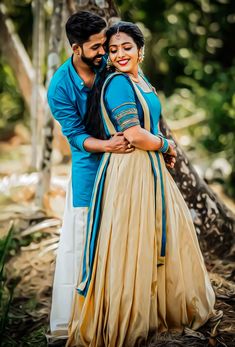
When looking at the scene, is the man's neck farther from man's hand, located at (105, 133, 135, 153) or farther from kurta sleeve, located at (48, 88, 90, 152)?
man's hand, located at (105, 133, 135, 153)

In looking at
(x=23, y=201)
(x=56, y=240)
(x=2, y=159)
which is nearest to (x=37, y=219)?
(x=56, y=240)

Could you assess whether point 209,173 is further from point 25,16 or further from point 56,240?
point 25,16

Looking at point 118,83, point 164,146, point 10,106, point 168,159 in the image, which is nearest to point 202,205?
point 168,159

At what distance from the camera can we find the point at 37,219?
504 cm

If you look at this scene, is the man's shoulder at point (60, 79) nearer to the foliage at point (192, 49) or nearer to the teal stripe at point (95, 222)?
the teal stripe at point (95, 222)

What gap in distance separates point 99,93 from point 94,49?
0.73 feet

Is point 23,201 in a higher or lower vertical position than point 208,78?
lower

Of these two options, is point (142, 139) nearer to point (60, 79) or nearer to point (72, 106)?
point (72, 106)

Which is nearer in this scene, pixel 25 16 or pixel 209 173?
pixel 209 173

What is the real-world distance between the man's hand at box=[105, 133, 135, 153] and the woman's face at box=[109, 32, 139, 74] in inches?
13.1

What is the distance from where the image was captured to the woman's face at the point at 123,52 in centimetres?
281

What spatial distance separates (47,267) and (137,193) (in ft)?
5.81

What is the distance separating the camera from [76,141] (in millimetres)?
2996

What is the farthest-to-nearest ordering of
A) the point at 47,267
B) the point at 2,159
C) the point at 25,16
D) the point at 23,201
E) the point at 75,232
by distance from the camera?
1. the point at 25,16
2. the point at 2,159
3. the point at 23,201
4. the point at 47,267
5. the point at 75,232
